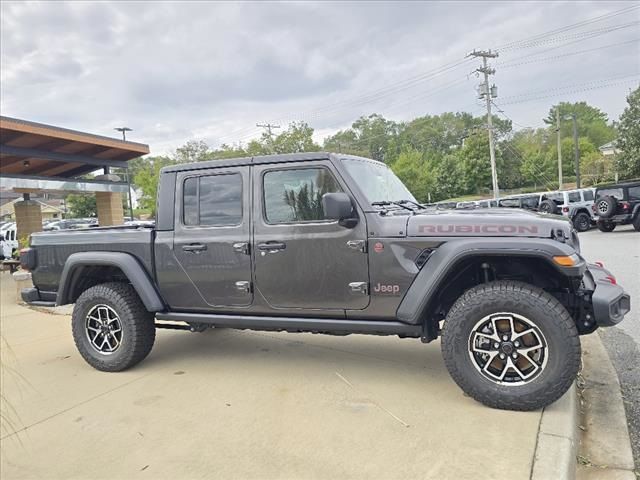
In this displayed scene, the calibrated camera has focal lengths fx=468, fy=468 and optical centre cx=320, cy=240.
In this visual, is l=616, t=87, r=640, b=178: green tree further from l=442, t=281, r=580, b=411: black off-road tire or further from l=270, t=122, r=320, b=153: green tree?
l=442, t=281, r=580, b=411: black off-road tire

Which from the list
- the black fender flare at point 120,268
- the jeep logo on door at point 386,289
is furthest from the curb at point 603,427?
the black fender flare at point 120,268

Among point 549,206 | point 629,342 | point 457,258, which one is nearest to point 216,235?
point 457,258

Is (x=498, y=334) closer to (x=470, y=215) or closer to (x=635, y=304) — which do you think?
(x=470, y=215)

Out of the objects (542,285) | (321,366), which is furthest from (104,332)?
(542,285)

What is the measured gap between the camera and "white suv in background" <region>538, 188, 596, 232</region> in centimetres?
1878

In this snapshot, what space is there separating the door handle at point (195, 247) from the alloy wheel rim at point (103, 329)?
97 centimetres

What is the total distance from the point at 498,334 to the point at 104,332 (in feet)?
11.4

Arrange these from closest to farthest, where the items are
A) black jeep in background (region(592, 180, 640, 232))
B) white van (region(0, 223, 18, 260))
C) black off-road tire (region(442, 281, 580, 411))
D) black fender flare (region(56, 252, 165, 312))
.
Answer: black off-road tire (region(442, 281, 580, 411)) → black fender flare (region(56, 252, 165, 312)) → black jeep in background (region(592, 180, 640, 232)) → white van (region(0, 223, 18, 260))

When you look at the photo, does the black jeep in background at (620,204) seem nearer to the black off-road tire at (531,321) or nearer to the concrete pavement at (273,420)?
the concrete pavement at (273,420)

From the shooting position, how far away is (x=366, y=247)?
353cm

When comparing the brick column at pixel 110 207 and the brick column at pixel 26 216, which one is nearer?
the brick column at pixel 26 216

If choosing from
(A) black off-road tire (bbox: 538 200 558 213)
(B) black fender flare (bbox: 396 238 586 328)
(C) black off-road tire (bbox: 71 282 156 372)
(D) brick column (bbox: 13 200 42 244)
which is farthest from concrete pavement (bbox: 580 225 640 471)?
(D) brick column (bbox: 13 200 42 244)

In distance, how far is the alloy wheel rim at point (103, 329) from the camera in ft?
14.4

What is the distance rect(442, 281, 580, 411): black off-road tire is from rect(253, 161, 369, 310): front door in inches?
29.2
